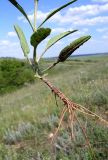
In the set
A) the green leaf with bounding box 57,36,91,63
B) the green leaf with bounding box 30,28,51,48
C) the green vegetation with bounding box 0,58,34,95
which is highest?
the green leaf with bounding box 30,28,51,48

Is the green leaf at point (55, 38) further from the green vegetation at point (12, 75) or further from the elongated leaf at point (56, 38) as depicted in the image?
the green vegetation at point (12, 75)

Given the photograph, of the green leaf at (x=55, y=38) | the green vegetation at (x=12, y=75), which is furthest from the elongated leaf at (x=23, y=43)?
the green vegetation at (x=12, y=75)

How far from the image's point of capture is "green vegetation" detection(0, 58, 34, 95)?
36.0m

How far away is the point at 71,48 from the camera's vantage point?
2.94ft

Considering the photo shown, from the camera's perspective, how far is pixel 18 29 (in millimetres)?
948

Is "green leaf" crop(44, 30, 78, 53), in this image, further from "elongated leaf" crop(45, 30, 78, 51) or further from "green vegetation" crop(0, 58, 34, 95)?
"green vegetation" crop(0, 58, 34, 95)

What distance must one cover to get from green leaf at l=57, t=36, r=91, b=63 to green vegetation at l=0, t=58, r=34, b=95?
1370 inches

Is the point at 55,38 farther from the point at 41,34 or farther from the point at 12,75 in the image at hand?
the point at 12,75

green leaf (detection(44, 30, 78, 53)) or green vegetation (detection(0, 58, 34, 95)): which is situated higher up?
green leaf (detection(44, 30, 78, 53))

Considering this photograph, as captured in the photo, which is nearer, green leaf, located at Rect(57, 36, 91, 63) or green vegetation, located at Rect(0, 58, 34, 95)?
green leaf, located at Rect(57, 36, 91, 63)

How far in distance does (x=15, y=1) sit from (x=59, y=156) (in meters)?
4.36

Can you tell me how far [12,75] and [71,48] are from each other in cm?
3643

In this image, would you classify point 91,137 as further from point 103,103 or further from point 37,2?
point 37,2

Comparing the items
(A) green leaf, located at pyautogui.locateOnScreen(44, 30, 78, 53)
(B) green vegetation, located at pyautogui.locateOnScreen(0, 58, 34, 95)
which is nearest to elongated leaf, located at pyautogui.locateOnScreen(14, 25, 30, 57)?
(A) green leaf, located at pyautogui.locateOnScreen(44, 30, 78, 53)
